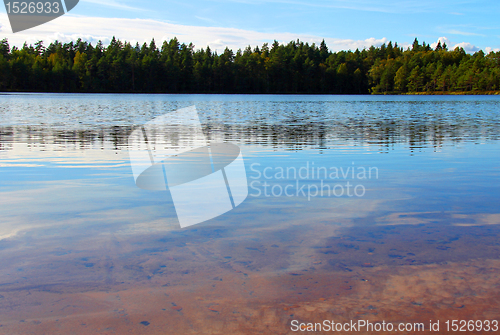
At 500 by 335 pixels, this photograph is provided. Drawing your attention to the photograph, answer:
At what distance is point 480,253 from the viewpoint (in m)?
4.39

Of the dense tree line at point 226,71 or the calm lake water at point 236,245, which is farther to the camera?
the dense tree line at point 226,71

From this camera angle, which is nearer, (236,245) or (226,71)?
(236,245)

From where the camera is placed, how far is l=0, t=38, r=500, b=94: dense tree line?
139300 mm

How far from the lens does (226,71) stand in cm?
16300

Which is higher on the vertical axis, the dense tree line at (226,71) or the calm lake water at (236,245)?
the dense tree line at (226,71)

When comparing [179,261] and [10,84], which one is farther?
[10,84]

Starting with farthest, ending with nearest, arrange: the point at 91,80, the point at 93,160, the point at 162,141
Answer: the point at 91,80, the point at 162,141, the point at 93,160

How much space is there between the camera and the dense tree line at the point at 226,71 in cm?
13930

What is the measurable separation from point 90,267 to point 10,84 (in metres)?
149

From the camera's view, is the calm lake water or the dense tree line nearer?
the calm lake water

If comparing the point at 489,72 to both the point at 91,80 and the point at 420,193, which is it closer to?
the point at 91,80

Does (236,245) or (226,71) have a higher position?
(226,71)

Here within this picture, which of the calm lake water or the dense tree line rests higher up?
the dense tree line

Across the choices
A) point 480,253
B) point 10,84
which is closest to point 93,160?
point 480,253
